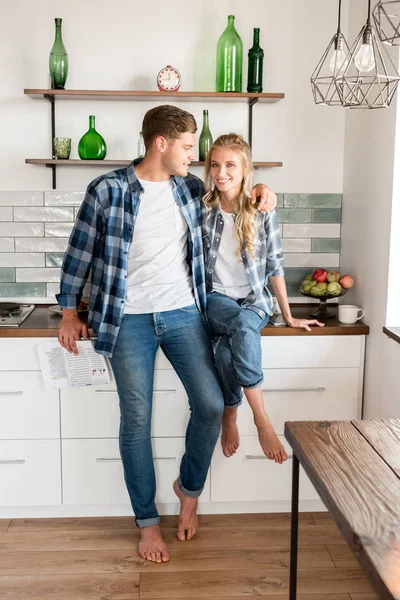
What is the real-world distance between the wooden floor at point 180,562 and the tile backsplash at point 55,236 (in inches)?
42.0

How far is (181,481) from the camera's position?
9.51 feet

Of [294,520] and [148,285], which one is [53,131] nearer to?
[148,285]

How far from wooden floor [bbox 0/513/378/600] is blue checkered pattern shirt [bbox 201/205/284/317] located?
34.6 inches

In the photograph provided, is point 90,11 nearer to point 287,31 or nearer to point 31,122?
point 31,122

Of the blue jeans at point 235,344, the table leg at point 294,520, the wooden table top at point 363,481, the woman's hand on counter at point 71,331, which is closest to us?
the wooden table top at point 363,481

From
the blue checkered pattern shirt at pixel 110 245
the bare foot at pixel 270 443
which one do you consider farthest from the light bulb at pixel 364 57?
the bare foot at pixel 270 443

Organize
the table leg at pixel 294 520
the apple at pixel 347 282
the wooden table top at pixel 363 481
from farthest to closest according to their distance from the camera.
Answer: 1. the apple at pixel 347 282
2. the table leg at pixel 294 520
3. the wooden table top at pixel 363 481

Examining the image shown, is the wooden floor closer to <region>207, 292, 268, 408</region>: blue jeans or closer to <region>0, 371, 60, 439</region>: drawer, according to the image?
<region>0, 371, 60, 439</region>: drawer

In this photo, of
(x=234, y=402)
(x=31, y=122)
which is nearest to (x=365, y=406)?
(x=234, y=402)

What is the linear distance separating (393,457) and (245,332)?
1.01 meters

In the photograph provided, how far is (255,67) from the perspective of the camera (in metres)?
3.23

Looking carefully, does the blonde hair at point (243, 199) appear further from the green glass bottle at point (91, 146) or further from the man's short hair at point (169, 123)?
the green glass bottle at point (91, 146)

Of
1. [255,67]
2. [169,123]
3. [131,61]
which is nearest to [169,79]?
[131,61]

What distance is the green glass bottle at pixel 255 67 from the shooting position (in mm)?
3221
